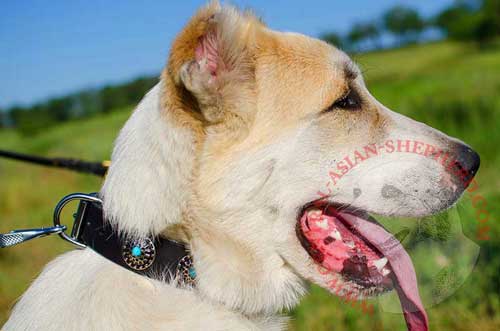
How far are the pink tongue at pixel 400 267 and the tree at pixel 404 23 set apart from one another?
1405 inches

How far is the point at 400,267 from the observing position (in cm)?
252

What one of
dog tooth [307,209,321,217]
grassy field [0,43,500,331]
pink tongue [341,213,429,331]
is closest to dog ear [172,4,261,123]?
dog tooth [307,209,321,217]

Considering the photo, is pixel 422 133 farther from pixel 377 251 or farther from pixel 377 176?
pixel 377 251

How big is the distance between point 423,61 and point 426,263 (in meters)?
31.2

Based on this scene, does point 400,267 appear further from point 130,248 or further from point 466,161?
point 130,248

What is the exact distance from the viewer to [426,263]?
2.64 meters

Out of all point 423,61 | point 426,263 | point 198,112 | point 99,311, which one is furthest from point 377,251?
point 423,61

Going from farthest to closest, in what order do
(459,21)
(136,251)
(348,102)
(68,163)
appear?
(459,21) → (68,163) → (348,102) → (136,251)

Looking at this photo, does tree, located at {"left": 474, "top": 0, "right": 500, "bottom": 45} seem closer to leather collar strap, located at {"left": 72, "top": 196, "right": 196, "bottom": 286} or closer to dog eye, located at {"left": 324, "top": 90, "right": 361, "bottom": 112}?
dog eye, located at {"left": 324, "top": 90, "right": 361, "bottom": 112}

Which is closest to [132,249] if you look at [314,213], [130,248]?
[130,248]

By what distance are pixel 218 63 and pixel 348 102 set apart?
70 cm

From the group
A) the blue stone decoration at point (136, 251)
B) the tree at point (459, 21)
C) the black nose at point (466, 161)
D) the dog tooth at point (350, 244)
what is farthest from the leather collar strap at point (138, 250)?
the tree at point (459, 21)

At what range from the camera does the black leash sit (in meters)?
3.63

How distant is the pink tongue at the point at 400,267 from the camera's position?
2490 millimetres
